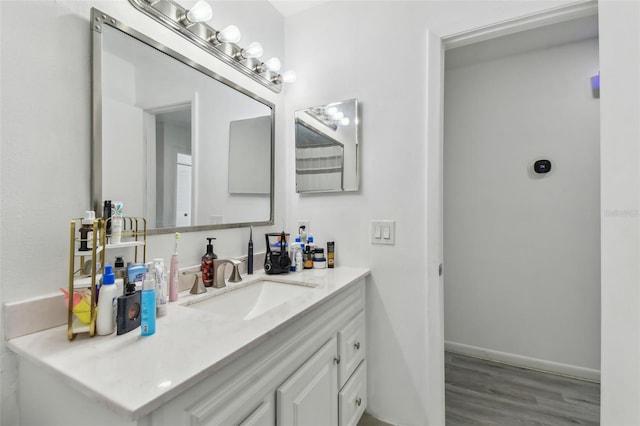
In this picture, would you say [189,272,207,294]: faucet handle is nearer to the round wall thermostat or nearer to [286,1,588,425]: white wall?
[286,1,588,425]: white wall

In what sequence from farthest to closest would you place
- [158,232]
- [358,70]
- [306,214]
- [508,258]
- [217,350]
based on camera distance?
[508,258] < [306,214] < [358,70] < [158,232] < [217,350]

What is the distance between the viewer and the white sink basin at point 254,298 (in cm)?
119

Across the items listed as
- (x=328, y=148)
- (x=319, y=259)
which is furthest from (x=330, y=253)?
(x=328, y=148)

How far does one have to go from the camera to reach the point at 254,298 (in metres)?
1.35

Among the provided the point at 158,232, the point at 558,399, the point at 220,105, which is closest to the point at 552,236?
the point at 558,399

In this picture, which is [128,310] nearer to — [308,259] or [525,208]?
[308,259]

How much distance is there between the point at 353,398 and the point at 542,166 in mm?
2006

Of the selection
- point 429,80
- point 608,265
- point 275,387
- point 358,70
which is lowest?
point 275,387

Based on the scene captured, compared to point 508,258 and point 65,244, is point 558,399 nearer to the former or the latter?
point 508,258

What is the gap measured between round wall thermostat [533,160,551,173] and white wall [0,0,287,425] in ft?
8.28

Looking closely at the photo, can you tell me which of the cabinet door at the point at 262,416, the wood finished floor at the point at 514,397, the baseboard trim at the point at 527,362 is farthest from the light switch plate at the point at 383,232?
the baseboard trim at the point at 527,362

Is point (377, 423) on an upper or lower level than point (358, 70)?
lower

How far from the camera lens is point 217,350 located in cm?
69

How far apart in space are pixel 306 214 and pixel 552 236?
1.78m
